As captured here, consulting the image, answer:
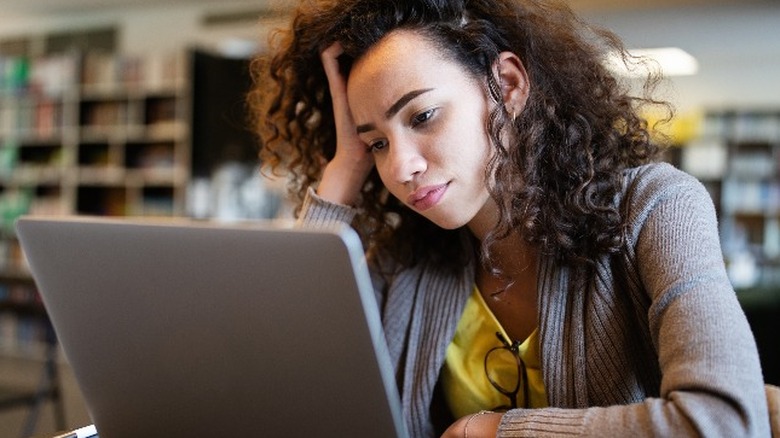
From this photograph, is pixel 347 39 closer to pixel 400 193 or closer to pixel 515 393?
pixel 400 193

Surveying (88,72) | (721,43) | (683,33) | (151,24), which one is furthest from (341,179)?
(151,24)

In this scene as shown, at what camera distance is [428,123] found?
1052 mm

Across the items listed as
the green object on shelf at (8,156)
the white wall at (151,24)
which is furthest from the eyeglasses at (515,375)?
the green object on shelf at (8,156)

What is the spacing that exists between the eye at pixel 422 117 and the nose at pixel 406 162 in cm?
3

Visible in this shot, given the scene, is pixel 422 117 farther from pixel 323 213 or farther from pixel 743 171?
pixel 743 171

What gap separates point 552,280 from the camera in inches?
42.7

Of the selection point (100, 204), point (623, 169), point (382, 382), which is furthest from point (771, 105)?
point (382, 382)

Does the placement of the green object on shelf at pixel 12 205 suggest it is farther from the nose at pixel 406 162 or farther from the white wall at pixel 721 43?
the nose at pixel 406 162

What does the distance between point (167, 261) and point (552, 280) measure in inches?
21.4

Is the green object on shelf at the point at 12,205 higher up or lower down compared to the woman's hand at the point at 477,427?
higher up

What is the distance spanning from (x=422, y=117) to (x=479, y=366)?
1.28 ft

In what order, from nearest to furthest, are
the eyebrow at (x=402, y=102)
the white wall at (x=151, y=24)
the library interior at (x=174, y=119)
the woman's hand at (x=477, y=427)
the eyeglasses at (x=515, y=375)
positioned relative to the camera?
the woman's hand at (x=477, y=427), the eyebrow at (x=402, y=102), the eyeglasses at (x=515, y=375), the library interior at (x=174, y=119), the white wall at (x=151, y=24)

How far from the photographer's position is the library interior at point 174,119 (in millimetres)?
5891

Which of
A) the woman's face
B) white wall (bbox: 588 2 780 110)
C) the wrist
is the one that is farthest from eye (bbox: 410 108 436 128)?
white wall (bbox: 588 2 780 110)
